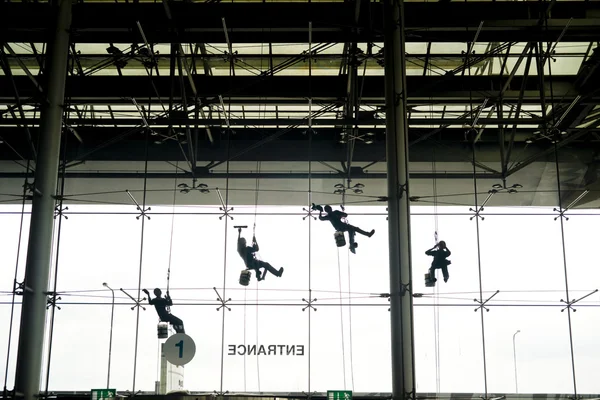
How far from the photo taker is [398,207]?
12.5 m

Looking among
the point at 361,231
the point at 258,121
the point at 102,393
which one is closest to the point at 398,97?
the point at 361,231

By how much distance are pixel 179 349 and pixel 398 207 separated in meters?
4.11

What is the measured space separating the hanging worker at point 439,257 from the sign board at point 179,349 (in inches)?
186

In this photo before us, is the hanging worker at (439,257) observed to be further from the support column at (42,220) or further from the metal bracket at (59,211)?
the metal bracket at (59,211)

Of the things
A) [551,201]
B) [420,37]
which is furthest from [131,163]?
[551,201]

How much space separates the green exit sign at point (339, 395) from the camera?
14.1 meters

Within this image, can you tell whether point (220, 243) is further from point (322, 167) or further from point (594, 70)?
point (594, 70)

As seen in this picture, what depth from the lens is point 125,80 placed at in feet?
51.4

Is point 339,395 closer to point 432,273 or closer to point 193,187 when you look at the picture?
point 432,273

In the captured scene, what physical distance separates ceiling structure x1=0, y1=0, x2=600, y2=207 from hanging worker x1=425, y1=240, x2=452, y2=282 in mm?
2310

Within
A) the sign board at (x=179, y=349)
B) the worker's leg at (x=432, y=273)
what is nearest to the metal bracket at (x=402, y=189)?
the worker's leg at (x=432, y=273)

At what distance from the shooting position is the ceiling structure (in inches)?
538

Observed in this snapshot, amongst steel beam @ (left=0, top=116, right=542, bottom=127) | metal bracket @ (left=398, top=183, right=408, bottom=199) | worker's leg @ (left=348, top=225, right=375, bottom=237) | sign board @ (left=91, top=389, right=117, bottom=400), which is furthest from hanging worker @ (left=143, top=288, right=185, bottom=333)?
metal bracket @ (left=398, top=183, right=408, bottom=199)

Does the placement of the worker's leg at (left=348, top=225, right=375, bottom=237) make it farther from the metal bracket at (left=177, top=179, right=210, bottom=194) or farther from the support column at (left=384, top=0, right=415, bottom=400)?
the metal bracket at (left=177, top=179, right=210, bottom=194)
